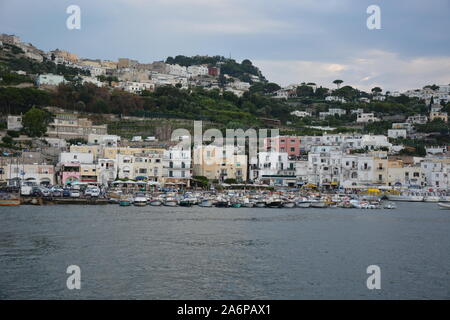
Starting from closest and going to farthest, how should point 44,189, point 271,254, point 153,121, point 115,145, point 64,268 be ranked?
1. point 64,268
2. point 271,254
3. point 44,189
4. point 115,145
5. point 153,121

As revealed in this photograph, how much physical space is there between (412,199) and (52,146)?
35540 mm

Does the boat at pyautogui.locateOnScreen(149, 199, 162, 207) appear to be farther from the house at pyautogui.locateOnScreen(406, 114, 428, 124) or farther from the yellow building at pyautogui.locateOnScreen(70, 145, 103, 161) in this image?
the house at pyautogui.locateOnScreen(406, 114, 428, 124)

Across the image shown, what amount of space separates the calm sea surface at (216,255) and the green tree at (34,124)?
23784 mm

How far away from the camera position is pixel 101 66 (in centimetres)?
12019

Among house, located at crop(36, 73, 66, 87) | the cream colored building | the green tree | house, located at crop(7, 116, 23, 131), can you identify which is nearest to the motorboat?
the cream colored building

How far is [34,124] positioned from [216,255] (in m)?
42.6

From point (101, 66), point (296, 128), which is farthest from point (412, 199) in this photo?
point (101, 66)

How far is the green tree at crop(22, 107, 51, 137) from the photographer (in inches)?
2442

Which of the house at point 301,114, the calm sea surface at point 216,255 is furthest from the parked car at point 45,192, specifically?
the house at point 301,114

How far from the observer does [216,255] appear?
24594mm

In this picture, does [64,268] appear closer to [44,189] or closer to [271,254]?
[271,254]

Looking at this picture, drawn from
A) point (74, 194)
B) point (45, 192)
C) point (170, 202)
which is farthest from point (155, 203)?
point (45, 192)
